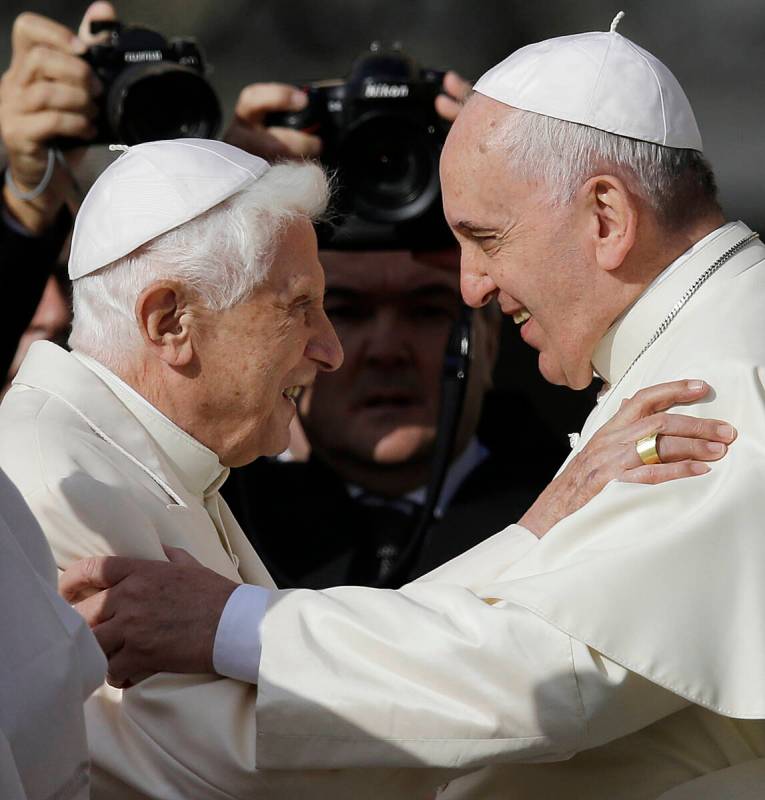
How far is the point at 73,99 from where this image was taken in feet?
15.1

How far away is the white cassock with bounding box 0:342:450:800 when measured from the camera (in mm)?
2533

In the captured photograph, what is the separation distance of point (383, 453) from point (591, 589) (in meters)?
2.62

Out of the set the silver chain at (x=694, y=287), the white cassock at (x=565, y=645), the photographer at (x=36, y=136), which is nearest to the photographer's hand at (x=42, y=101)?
the photographer at (x=36, y=136)

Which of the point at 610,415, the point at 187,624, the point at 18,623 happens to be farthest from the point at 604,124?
the point at 18,623

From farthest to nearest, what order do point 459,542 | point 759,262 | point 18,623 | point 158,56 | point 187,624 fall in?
point 459,542, point 158,56, point 759,262, point 187,624, point 18,623

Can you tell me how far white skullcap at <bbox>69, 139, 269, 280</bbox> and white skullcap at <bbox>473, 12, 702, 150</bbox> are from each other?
1.82 feet

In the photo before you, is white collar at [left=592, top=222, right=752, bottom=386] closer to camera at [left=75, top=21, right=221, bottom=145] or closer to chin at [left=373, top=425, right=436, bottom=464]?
camera at [left=75, top=21, right=221, bottom=145]

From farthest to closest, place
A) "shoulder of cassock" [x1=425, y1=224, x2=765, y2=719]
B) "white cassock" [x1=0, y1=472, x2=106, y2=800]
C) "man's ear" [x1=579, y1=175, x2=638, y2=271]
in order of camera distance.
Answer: "man's ear" [x1=579, y1=175, x2=638, y2=271]
"shoulder of cassock" [x1=425, y1=224, x2=765, y2=719]
"white cassock" [x1=0, y1=472, x2=106, y2=800]

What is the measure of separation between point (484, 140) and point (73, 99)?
205 cm

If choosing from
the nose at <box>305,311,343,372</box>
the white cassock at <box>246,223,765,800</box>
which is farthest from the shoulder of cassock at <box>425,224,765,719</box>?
the nose at <box>305,311,343,372</box>

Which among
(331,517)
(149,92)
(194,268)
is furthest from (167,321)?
(331,517)

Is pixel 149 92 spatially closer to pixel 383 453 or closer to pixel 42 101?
pixel 42 101

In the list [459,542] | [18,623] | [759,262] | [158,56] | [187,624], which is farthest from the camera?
[459,542]

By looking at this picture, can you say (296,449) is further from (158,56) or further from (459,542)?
(158,56)
